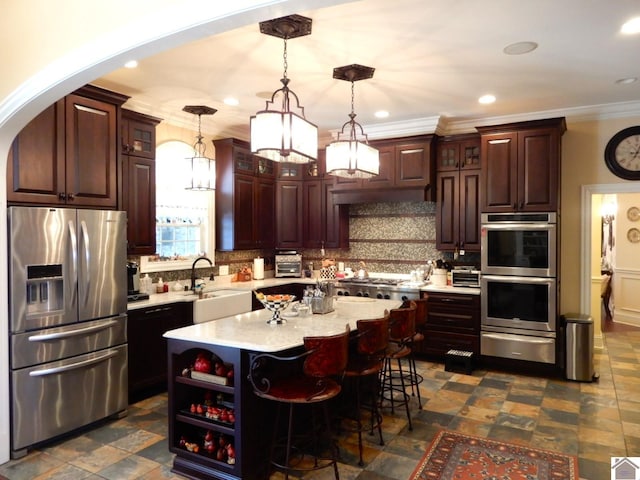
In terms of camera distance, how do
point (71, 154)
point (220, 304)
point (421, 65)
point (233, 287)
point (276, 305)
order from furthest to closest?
point (233, 287) < point (220, 304) < point (421, 65) < point (71, 154) < point (276, 305)

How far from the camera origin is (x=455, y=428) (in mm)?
3596

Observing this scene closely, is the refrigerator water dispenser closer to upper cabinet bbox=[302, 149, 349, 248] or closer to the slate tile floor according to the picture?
the slate tile floor

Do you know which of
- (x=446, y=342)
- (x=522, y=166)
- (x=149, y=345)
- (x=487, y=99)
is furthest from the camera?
(x=446, y=342)

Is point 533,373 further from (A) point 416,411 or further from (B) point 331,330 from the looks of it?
(B) point 331,330

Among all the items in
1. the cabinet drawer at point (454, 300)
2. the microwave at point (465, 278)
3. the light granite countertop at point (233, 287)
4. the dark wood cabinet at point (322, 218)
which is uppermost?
the dark wood cabinet at point (322, 218)

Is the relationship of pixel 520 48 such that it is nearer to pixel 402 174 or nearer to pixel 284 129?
pixel 284 129

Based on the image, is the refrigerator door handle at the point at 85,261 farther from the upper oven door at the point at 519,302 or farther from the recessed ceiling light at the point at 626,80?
the recessed ceiling light at the point at 626,80

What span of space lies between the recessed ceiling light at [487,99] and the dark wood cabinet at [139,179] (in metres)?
3.40

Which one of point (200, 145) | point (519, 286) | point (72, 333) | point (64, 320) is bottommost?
point (72, 333)

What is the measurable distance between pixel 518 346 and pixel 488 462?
7.05ft

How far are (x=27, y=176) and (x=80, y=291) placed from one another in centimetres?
94

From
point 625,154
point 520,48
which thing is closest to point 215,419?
point 520,48

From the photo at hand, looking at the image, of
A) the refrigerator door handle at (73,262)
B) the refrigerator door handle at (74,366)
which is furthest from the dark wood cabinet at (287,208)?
the refrigerator door handle at (73,262)

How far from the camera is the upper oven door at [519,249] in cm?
477
